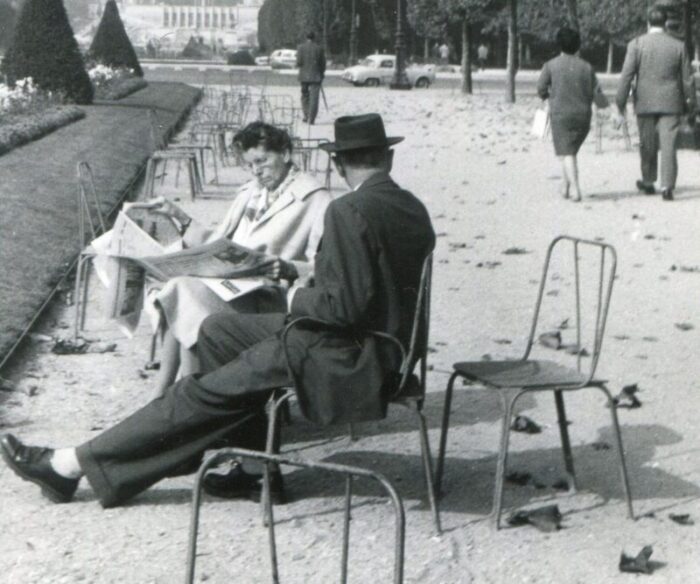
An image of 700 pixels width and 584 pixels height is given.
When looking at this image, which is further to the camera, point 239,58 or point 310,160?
point 239,58

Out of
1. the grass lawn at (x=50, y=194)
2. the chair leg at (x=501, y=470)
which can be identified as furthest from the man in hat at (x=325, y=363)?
the grass lawn at (x=50, y=194)

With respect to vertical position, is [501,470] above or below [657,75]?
below

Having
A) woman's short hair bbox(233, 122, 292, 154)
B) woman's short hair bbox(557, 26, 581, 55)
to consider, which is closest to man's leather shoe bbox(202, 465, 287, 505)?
woman's short hair bbox(233, 122, 292, 154)

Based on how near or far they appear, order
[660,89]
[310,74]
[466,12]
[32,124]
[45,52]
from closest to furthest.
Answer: [660,89] → [32,124] → [310,74] → [45,52] → [466,12]

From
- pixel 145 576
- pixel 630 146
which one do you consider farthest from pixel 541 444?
pixel 630 146

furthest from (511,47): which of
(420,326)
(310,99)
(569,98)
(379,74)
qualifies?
(420,326)

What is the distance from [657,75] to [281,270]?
29.6 ft

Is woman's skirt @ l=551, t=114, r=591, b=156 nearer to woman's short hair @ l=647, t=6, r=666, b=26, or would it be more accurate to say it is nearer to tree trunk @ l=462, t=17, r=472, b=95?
woman's short hair @ l=647, t=6, r=666, b=26

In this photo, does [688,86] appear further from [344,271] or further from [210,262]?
[344,271]

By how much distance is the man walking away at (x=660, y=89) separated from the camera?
13930 mm

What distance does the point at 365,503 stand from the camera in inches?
202

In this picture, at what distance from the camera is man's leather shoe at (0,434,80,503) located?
501 cm

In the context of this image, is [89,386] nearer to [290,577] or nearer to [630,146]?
[290,577]

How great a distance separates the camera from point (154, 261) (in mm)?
5730
